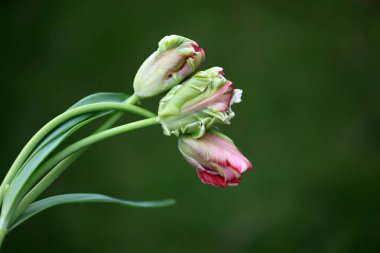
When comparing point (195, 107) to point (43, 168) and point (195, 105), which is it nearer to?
point (195, 105)

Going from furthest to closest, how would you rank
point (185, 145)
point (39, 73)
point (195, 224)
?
point (195, 224)
point (39, 73)
point (185, 145)

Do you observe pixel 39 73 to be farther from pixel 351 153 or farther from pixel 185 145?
pixel 185 145

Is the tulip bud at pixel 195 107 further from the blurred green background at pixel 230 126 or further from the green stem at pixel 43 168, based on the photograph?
the blurred green background at pixel 230 126

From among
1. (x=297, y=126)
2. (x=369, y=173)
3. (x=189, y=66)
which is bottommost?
(x=369, y=173)

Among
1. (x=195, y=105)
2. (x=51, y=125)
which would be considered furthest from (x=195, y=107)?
(x=51, y=125)

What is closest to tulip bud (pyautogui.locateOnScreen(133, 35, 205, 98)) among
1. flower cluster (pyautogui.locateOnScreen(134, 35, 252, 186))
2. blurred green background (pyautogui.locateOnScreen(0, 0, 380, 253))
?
flower cluster (pyautogui.locateOnScreen(134, 35, 252, 186))

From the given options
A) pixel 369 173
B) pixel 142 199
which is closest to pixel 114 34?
pixel 142 199

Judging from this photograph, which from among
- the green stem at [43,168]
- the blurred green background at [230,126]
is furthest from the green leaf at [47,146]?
the blurred green background at [230,126]
